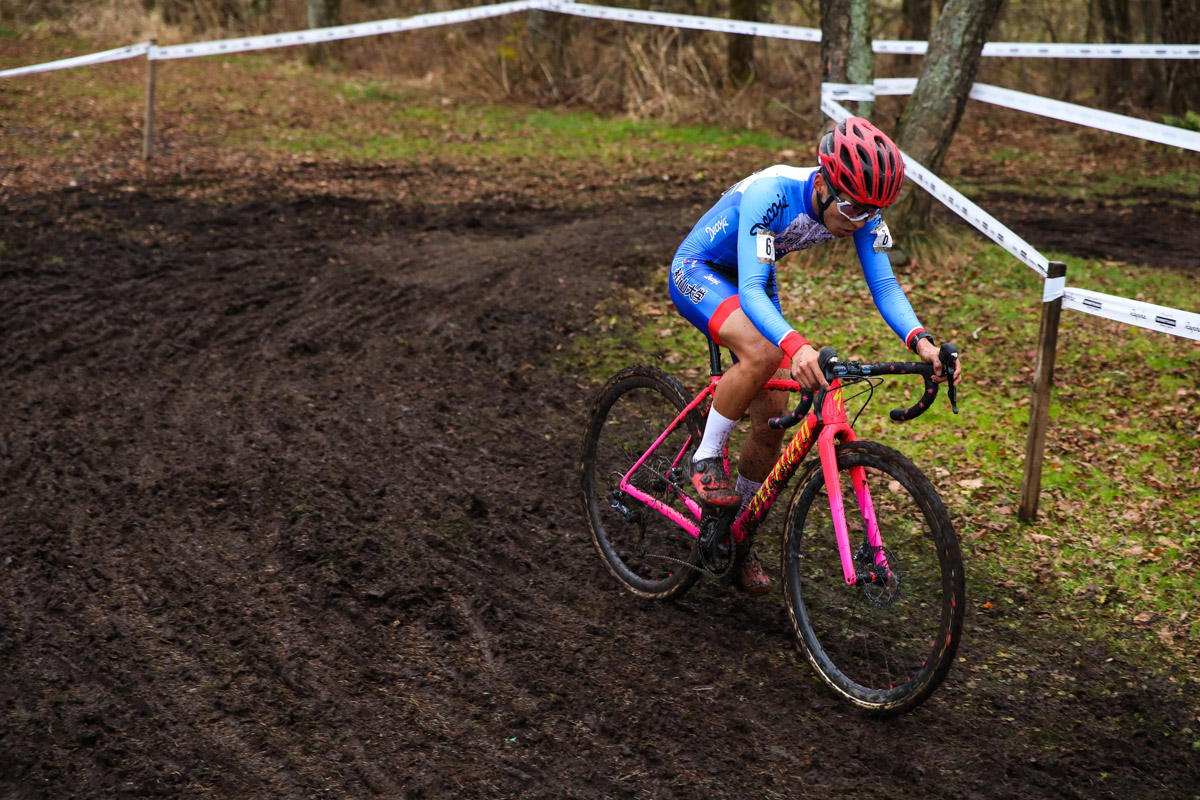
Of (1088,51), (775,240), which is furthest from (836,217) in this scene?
(1088,51)

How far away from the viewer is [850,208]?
3.97 meters

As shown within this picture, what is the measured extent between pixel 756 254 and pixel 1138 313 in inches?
88.4

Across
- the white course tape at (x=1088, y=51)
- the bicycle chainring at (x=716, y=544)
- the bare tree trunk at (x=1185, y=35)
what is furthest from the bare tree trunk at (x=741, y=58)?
the bicycle chainring at (x=716, y=544)

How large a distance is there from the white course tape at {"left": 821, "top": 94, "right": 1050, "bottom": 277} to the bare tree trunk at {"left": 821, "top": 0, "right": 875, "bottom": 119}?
1.04m

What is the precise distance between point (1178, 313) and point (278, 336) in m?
6.26

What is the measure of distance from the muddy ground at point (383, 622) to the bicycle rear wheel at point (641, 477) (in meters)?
0.19

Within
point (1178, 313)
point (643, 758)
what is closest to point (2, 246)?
point (643, 758)

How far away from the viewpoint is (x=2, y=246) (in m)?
9.27

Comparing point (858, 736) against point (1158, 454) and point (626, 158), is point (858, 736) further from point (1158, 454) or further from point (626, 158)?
point (626, 158)

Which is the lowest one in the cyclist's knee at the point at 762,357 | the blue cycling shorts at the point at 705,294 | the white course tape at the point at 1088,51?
the cyclist's knee at the point at 762,357

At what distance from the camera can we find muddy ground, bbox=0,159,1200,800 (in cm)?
350

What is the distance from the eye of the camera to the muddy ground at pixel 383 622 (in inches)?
138

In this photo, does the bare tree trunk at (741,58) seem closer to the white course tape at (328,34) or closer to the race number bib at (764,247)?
the white course tape at (328,34)

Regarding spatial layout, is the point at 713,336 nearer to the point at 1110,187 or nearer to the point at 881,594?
the point at 881,594
